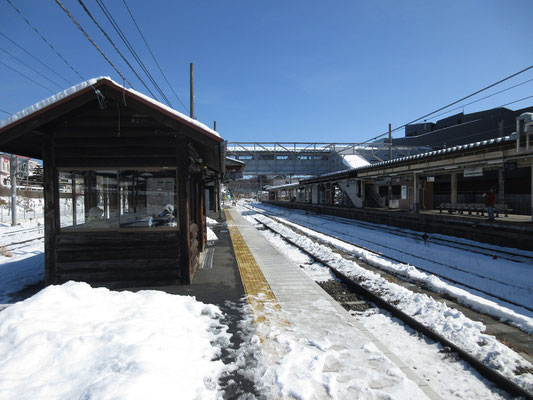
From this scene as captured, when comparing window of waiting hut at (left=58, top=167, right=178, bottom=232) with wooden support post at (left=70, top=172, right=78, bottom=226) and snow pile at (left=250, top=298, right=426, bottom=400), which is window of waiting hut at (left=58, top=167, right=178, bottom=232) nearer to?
wooden support post at (left=70, top=172, right=78, bottom=226)

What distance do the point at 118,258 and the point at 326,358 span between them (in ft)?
15.7

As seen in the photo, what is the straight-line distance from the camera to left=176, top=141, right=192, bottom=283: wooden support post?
614 centimetres

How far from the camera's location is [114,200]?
6285mm

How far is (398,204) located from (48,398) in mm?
27320

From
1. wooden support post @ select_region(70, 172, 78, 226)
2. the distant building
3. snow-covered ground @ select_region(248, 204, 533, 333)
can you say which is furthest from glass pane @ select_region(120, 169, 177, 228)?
the distant building

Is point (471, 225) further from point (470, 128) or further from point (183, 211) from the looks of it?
point (470, 128)

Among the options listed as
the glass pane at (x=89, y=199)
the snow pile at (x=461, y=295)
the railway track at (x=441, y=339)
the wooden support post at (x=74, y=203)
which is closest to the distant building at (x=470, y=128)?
the snow pile at (x=461, y=295)

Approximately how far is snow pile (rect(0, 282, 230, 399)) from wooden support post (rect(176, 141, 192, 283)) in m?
1.33

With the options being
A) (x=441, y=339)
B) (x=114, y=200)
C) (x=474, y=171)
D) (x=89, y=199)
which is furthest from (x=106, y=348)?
(x=474, y=171)

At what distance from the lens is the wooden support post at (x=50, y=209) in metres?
6.03

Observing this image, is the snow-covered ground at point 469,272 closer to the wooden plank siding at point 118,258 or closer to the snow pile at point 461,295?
the snow pile at point 461,295

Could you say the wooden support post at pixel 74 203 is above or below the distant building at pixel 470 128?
below

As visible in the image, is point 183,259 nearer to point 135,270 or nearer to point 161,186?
point 135,270

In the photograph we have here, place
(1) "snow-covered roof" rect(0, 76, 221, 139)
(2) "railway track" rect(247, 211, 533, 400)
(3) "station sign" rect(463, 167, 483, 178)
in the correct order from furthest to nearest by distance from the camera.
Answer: (3) "station sign" rect(463, 167, 483, 178) < (1) "snow-covered roof" rect(0, 76, 221, 139) < (2) "railway track" rect(247, 211, 533, 400)
